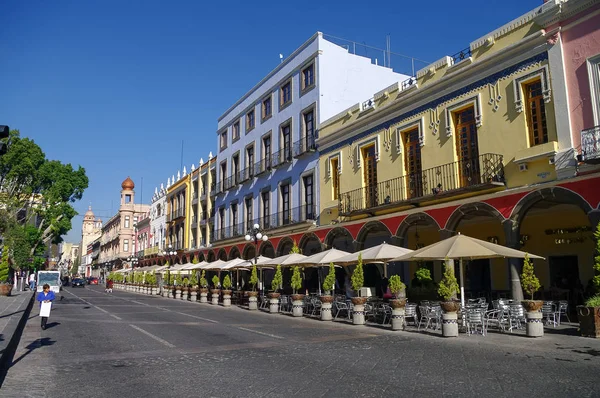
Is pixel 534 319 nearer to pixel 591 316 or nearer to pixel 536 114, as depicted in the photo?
pixel 591 316

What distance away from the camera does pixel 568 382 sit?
7.23 m

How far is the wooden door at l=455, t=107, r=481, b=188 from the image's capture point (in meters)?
17.5

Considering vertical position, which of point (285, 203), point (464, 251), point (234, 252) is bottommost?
point (464, 251)

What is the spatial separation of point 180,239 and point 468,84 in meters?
37.8

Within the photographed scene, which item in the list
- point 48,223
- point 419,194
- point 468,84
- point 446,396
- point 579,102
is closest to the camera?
point 446,396

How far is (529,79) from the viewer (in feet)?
51.5

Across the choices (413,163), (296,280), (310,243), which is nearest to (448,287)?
(413,163)

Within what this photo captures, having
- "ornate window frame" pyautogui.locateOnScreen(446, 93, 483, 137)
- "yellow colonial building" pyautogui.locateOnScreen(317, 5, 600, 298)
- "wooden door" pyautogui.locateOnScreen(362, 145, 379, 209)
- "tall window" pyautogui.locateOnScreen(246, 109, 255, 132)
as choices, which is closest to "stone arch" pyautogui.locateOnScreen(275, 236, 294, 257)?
"yellow colonial building" pyautogui.locateOnScreen(317, 5, 600, 298)

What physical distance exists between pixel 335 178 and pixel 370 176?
9.61 feet

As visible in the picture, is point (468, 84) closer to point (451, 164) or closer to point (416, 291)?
point (451, 164)

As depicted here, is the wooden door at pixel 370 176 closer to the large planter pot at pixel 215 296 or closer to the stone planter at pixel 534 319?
the stone planter at pixel 534 319

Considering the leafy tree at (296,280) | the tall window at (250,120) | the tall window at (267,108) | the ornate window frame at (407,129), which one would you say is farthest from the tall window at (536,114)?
the tall window at (250,120)

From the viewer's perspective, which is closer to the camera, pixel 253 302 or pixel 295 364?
pixel 295 364

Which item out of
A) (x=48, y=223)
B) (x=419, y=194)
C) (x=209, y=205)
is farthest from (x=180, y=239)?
(x=419, y=194)
